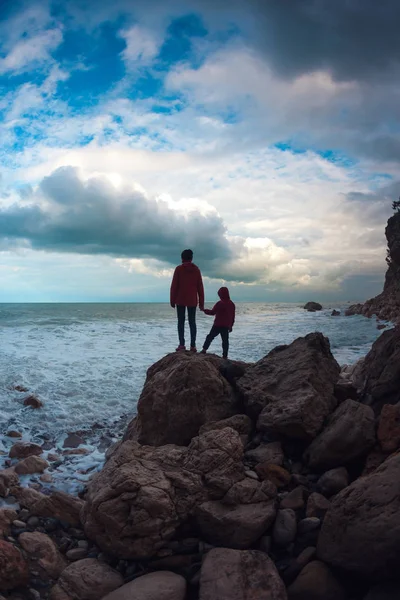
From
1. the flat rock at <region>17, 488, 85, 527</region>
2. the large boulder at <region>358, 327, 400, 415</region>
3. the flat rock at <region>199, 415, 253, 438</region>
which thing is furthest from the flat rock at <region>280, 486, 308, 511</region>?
the flat rock at <region>17, 488, 85, 527</region>

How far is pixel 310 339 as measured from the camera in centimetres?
597

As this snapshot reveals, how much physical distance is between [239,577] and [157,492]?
1027 mm

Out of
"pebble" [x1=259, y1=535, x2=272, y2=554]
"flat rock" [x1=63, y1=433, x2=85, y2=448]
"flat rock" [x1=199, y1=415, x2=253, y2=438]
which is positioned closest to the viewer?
"pebble" [x1=259, y1=535, x2=272, y2=554]


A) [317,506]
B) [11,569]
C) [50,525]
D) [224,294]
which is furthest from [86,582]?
[224,294]

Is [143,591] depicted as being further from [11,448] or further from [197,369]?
[11,448]

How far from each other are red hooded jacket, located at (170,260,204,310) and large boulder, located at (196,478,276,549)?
15.4 ft

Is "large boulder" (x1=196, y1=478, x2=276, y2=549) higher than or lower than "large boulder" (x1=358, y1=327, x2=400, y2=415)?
lower

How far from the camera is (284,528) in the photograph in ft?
11.1

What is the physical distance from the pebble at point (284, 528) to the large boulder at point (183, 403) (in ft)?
5.98

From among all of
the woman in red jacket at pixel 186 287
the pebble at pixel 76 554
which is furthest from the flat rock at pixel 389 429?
the woman in red jacket at pixel 186 287

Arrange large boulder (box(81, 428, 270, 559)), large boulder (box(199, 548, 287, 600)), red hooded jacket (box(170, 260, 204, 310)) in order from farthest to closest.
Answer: red hooded jacket (box(170, 260, 204, 310)) < large boulder (box(81, 428, 270, 559)) < large boulder (box(199, 548, 287, 600))

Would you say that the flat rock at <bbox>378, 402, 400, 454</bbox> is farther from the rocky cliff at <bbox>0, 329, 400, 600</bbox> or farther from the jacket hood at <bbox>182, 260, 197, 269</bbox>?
the jacket hood at <bbox>182, 260, 197, 269</bbox>

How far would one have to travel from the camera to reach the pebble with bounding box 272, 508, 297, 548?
3.35 m

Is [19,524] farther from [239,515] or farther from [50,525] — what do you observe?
[239,515]
